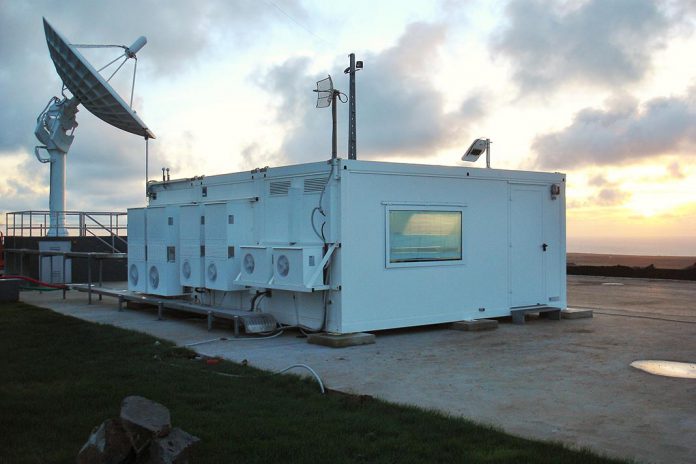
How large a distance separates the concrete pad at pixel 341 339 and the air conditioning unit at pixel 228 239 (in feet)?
6.62

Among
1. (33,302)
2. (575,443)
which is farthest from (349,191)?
(33,302)

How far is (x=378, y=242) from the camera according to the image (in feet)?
33.1

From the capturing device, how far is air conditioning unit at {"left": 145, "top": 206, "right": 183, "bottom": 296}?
1235cm

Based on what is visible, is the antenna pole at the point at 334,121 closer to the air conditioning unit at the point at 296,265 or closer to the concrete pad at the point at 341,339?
the air conditioning unit at the point at 296,265

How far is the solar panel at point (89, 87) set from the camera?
71.6 feet

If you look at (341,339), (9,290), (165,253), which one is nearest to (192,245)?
(165,253)

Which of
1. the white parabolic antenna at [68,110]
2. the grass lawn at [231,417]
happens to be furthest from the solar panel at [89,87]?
the grass lawn at [231,417]

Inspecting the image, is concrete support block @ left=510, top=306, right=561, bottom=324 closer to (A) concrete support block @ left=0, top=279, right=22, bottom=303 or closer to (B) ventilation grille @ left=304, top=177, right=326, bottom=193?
(B) ventilation grille @ left=304, top=177, right=326, bottom=193

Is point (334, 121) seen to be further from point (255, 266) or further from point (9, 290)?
point (9, 290)

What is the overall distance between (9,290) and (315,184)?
9.45 meters

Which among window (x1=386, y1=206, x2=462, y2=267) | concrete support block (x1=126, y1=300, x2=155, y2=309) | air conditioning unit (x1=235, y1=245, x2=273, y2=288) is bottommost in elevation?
concrete support block (x1=126, y1=300, x2=155, y2=309)

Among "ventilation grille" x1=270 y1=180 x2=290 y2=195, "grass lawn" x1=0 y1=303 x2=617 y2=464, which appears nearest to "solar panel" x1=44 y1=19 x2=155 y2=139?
"ventilation grille" x1=270 y1=180 x2=290 y2=195

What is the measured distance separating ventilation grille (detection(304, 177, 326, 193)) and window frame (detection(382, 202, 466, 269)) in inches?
37.8

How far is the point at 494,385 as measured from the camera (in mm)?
6871
